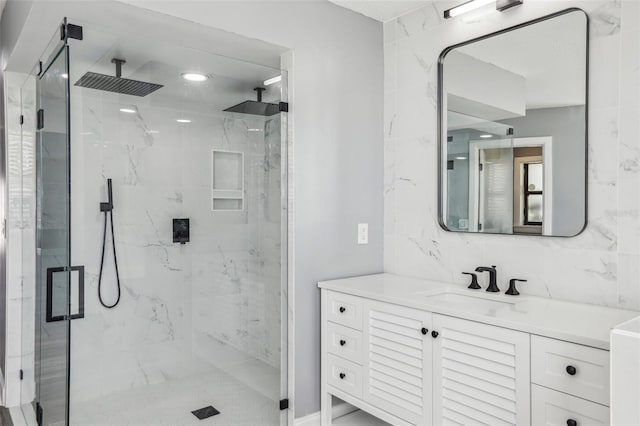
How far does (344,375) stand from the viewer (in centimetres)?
248

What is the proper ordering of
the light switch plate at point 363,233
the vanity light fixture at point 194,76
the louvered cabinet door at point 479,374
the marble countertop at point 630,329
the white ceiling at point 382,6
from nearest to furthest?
the marble countertop at point 630,329, the louvered cabinet door at point 479,374, the vanity light fixture at point 194,76, the white ceiling at point 382,6, the light switch plate at point 363,233

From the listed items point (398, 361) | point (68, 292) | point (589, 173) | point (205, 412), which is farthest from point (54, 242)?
point (589, 173)

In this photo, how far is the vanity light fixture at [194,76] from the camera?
2.23 m

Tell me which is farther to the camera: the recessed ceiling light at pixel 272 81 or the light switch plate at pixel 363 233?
the light switch plate at pixel 363 233

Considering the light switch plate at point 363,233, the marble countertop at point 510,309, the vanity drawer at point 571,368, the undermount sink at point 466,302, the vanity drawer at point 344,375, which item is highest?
the light switch plate at point 363,233

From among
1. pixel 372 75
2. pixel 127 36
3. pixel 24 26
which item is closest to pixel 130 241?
pixel 127 36

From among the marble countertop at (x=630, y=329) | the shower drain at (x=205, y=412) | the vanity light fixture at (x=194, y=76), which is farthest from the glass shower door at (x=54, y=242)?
the marble countertop at (x=630, y=329)

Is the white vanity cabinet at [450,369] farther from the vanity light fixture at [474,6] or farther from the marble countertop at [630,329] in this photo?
the vanity light fixture at [474,6]

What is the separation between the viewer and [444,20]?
264 cm

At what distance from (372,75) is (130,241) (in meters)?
1.76

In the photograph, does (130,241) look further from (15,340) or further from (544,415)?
(544,415)

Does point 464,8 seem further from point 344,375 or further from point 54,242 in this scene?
point 54,242

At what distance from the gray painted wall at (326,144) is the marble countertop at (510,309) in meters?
0.21

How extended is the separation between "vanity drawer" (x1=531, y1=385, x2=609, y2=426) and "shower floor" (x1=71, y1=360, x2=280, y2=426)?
1.39m
